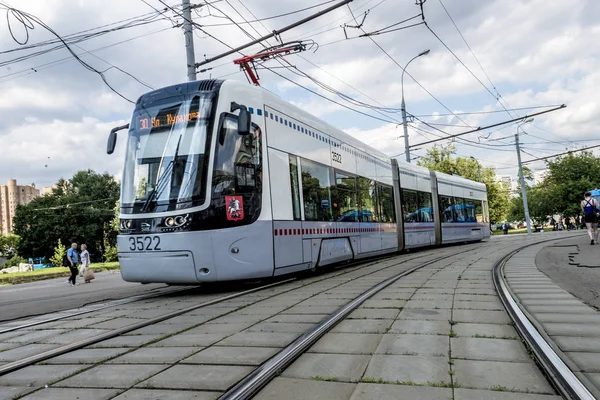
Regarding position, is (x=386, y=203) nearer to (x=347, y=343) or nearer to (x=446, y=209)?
(x=446, y=209)

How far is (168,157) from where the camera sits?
730 cm

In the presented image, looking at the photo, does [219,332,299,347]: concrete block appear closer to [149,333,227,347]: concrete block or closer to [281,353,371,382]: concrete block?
[149,333,227,347]: concrete block

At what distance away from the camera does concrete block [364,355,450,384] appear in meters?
3.04

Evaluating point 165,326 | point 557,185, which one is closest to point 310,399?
point 165,326

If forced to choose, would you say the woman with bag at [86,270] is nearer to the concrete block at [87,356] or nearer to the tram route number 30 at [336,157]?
the tram route number 30 at [336,157]

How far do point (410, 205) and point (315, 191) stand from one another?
8.22 metres

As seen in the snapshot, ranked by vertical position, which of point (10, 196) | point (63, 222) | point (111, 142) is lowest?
point (111, 142)

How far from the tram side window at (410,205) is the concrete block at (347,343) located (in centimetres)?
1262

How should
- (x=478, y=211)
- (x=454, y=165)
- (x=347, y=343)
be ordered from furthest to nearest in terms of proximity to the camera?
(x=454, y=165) < (x=478, y=211) < (x=347, y=343)

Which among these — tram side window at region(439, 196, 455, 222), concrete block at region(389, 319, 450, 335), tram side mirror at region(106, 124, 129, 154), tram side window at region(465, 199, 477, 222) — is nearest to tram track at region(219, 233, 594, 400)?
concrete block at region(389, 319, 450, 335)

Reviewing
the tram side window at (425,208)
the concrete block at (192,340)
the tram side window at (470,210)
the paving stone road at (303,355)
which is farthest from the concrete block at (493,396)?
the tram side window at (470,210)

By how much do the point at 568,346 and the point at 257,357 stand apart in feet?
8.22

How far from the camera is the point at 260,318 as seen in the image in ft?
17.2

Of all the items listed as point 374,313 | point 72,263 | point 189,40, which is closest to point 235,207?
point 374,313
